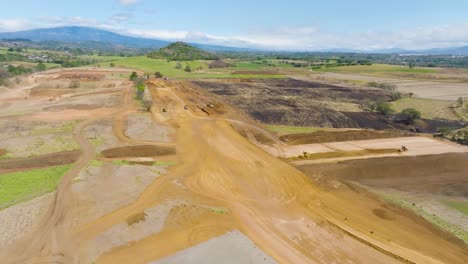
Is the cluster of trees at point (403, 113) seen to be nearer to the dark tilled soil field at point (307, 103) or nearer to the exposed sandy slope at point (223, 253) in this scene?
the dark tilled soil field at point (307, 103)

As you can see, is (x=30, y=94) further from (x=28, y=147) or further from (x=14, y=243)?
(x=14, y=243)

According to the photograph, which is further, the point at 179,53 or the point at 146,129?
the point at 179,53

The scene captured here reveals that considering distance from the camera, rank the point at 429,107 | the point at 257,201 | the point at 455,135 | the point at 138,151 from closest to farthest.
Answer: the point at 257,201, the point at 138,151, the point at 455,135, the point at 429,107

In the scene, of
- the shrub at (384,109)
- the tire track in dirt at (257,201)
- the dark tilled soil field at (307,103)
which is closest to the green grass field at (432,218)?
the tire track in dirt at (257,201)

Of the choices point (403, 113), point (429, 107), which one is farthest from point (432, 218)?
point (429, 107)

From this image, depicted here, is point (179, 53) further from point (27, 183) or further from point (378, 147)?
point (27, 183)

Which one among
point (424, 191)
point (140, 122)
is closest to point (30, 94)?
point (140, 122)
